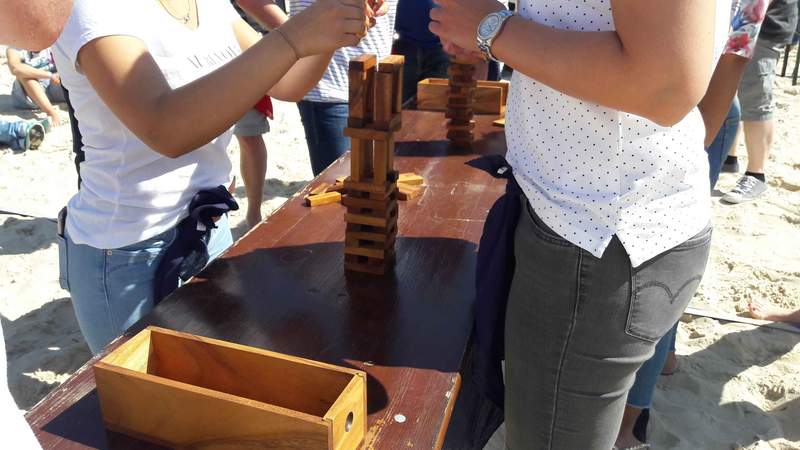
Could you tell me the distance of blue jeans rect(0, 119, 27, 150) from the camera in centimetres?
478

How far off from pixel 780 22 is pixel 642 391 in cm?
262

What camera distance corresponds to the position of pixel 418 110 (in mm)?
2682

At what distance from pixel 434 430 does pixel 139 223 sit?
2.49 ft

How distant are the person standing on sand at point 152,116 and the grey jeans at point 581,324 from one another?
1.78 ft

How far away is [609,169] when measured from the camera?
1.04 m

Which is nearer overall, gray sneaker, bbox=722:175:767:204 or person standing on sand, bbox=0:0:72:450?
person standing on sand, bbox=0:0:72:450

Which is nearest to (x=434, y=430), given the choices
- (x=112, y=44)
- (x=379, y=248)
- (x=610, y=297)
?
(x=610, y=297)

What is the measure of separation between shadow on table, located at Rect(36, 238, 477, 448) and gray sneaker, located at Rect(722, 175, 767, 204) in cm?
314

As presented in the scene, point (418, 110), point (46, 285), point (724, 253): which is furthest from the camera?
point (724, 253)

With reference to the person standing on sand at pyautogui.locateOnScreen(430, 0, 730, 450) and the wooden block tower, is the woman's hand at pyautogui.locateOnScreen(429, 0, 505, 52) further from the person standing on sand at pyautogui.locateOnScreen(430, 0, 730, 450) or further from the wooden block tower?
the wooden block tower

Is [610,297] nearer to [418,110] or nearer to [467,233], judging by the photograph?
[467,233]

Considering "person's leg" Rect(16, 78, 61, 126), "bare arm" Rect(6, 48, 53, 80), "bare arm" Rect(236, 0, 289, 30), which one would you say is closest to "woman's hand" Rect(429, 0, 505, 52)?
"bare arm" Rect(236, 0, 289, 30)

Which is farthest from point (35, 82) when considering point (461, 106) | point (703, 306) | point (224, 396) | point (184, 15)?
point (224, 396)

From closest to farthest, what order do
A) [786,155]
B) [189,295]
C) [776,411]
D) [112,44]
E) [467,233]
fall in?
[112,44] → [189,295] → [467,233] → [776,411] → [786,155]
